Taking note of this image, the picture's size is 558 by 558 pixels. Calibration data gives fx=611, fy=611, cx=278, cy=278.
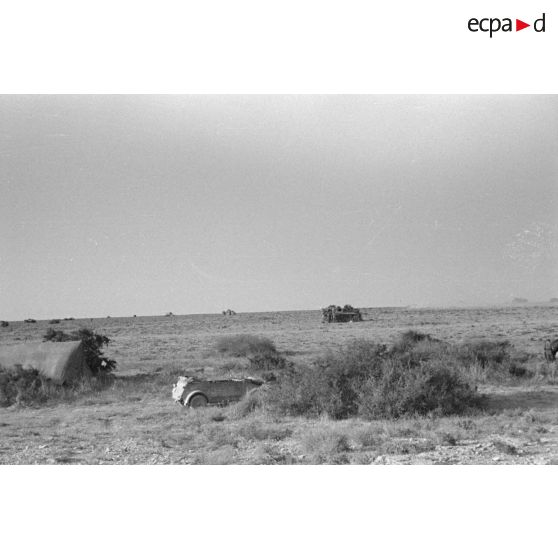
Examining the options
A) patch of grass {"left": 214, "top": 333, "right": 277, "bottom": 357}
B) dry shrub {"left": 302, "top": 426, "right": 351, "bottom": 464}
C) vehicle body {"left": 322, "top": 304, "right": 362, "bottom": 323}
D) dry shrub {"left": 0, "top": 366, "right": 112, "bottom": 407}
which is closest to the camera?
dry shrub {"left": 302, "top": 426, "right": 351, "bottom": 464}

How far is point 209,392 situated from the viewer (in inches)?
504

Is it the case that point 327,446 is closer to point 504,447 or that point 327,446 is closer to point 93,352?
point 504,447

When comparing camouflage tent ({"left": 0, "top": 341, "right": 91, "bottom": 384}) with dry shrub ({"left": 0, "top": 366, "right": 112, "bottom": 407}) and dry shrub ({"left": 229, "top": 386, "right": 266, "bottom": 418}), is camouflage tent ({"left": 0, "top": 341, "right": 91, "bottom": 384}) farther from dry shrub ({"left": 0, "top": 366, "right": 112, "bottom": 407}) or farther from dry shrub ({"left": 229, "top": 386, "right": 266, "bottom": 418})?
dry shrub ({"left": 229, "top": 386, "right": 266, "bottom": 418})

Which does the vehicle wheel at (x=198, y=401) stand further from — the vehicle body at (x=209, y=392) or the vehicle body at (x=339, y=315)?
the vehicle body at (x=339, y=315)

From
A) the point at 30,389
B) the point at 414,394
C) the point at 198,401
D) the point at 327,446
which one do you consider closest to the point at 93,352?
the point at 30,389

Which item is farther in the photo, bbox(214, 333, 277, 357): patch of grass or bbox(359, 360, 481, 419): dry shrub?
bbox(214, 333, 277, 357): patch of grass

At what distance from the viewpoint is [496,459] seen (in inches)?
337

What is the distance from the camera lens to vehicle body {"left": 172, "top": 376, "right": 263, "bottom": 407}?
500 inches

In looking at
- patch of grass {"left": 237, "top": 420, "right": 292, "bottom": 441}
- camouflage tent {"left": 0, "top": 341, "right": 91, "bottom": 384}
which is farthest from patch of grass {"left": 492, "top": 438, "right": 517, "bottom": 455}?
camouflage tent {"left": 0, "top": 341, "right": 91, "bottom": 384}

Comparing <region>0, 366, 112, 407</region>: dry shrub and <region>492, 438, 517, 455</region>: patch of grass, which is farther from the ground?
<region>0, 366, 112, 407</region>: dry shrub

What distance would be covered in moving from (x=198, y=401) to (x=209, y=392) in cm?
29

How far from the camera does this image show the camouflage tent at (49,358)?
14977 mm

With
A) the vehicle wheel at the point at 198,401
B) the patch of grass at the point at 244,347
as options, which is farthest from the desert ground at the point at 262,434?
the patch of grass at the point at 244,347

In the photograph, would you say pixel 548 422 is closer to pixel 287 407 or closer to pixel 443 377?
pixel 443 377
